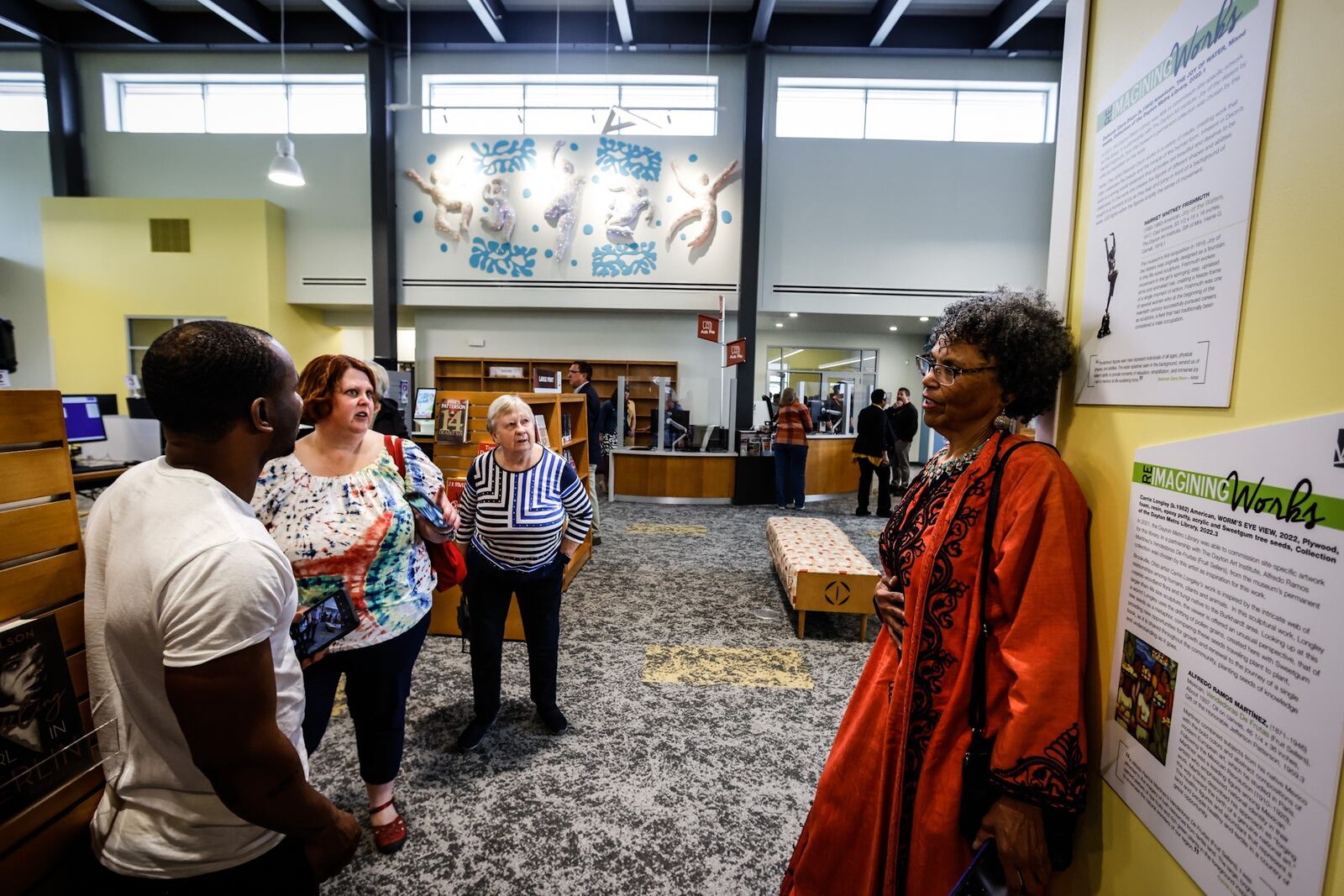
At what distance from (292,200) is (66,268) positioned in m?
3.90

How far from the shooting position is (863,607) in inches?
142

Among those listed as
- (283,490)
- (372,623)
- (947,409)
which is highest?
(947,409)

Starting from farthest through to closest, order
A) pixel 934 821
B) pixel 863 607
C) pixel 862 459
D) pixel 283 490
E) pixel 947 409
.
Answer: pixel 862 459, pixel 863 607, pixel 283 490, pixel 947 409, pixel 934 821

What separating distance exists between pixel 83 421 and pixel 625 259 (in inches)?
275

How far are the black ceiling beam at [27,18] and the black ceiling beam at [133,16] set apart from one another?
1029 millimetres

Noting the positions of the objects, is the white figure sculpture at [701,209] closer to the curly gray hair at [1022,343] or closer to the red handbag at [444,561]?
the red handbag at [444,561]

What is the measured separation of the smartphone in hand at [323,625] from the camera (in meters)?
1.45

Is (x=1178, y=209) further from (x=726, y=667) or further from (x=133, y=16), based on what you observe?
(x=133, y=16)

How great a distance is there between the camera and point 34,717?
811 mm

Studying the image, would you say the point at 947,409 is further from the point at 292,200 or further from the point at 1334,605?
the point at 292,200

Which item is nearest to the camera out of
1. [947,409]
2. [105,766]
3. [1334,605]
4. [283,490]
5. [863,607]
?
[1334,605]

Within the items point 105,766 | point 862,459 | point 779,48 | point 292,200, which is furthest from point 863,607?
point 292,200

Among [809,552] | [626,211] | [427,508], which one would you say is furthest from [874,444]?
[427,508]

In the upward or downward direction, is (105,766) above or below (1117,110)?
below
